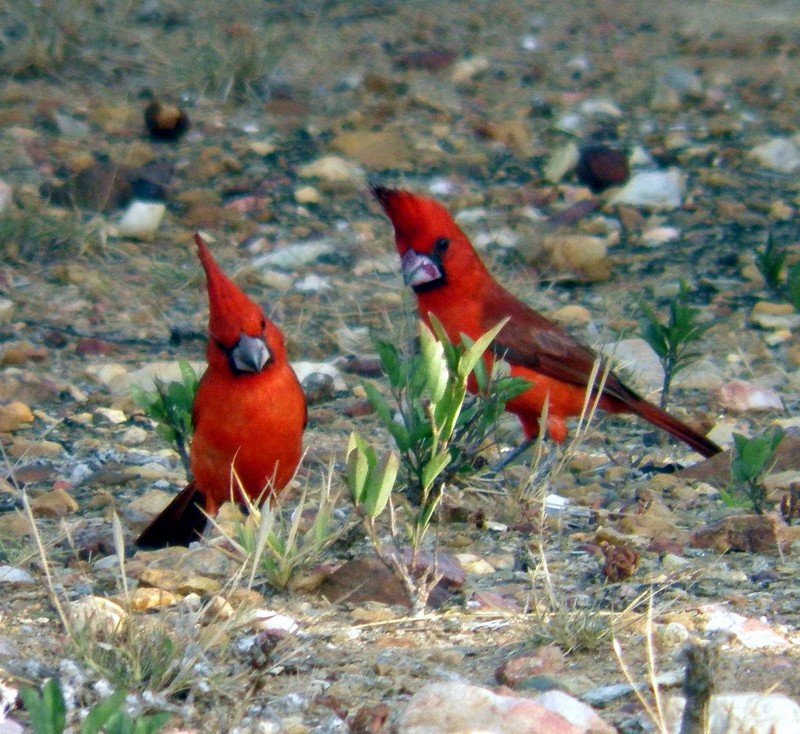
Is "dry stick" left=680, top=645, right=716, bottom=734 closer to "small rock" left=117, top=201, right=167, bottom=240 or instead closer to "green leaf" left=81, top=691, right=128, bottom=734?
"green leaf" left=81, top=691, right=128, bottom=734

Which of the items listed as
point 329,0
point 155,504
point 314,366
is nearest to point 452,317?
point 314,366

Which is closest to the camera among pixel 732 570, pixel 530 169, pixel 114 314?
pixel 732 570

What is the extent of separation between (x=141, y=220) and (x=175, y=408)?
2533 mm

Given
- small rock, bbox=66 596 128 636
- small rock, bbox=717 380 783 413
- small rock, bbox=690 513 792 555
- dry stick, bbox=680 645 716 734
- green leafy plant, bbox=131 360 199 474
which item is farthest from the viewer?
small rock, bbox=717 380 783 413

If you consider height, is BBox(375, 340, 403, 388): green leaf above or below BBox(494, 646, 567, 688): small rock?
above

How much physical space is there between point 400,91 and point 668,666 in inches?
224

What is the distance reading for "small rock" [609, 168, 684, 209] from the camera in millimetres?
6523

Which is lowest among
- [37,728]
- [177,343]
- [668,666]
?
[177,343]

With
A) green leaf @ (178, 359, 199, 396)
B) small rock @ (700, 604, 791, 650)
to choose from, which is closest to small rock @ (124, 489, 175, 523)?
green leaf @ (178, 359, 199, 396)

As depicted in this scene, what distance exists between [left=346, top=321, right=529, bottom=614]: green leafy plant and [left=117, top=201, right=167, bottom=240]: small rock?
288cm

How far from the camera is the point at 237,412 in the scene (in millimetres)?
3699

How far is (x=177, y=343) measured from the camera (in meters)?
5.29

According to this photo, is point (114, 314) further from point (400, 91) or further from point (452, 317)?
point (400, 91)

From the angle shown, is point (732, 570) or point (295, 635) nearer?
point (295, 635)
